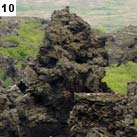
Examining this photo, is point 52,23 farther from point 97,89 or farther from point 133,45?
point 133,45

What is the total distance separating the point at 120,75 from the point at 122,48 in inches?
1034

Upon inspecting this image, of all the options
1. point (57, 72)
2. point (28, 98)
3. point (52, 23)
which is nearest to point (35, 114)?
point (28, 98)

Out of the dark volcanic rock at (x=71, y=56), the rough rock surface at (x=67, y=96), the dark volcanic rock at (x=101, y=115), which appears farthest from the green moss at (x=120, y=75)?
the dark volcanic rock at (x=101, y=115)

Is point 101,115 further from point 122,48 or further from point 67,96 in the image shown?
point 122,48

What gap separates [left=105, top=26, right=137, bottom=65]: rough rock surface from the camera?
5978 inches

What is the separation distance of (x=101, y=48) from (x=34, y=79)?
1398 centimetres

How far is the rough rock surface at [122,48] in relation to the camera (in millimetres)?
151837

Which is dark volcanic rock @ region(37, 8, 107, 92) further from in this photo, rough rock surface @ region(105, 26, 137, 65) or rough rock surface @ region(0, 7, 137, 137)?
rough rock surface @ region(105, 26, 137, 65)

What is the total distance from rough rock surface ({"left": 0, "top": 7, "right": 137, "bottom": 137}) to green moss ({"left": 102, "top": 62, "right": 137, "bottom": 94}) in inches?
1423

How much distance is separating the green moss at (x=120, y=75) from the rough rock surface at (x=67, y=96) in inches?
1423

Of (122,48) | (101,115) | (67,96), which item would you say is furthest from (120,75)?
(101,115)

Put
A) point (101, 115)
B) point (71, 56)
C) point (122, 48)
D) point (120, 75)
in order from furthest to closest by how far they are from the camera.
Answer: point (122, 48), point (120, 75), point (71, 56), point (101, 115)

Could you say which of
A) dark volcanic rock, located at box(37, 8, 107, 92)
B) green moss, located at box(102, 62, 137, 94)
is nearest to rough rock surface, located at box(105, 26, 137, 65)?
green moss, located at box(102, 62, 137, 94)

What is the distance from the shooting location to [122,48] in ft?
524
